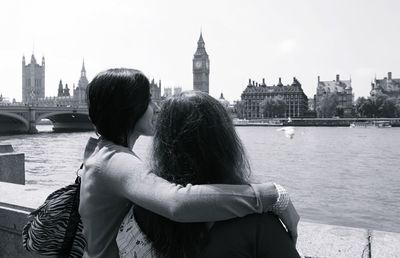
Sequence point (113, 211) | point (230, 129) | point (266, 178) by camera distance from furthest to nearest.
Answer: point (266, 178)
point (113, 211)
point (230, 129)

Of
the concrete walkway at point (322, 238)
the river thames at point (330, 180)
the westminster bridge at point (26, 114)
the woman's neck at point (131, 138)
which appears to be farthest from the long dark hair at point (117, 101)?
the westminster bridge at point (26, 114)

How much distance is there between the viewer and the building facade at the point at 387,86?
106m

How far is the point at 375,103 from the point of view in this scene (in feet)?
294

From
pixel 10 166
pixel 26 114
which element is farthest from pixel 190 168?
pixel 26 114

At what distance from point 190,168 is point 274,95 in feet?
353

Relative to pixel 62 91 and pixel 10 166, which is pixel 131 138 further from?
pixel 62 91

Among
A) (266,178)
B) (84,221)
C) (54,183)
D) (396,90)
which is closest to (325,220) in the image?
(266,178)

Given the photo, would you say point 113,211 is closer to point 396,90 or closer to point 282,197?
point 282,197

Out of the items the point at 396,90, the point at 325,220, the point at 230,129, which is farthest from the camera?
the point at 396,90

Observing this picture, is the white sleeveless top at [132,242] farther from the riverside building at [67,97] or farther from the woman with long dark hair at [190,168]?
the riverside building at [67,97]

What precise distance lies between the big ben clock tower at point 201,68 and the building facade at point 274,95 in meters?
21.8

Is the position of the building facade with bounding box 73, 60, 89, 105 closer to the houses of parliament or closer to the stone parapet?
the houses of parliament

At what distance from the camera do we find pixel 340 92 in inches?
4222

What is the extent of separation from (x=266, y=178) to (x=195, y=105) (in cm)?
1457
